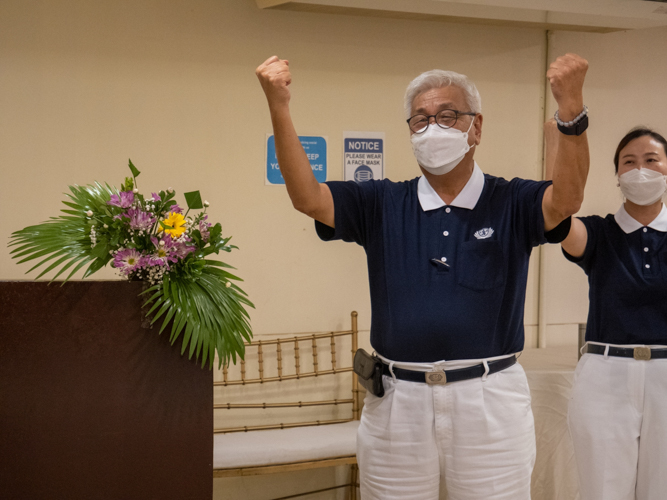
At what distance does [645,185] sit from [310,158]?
1.62 metres

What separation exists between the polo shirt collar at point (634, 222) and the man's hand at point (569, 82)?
88 centimetres

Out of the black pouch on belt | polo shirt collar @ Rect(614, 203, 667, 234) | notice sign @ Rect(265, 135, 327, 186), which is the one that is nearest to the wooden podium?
the black pouch on belt

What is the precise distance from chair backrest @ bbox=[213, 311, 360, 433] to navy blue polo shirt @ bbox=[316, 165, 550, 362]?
5.14ft

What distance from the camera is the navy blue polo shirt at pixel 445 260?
4.70 feet

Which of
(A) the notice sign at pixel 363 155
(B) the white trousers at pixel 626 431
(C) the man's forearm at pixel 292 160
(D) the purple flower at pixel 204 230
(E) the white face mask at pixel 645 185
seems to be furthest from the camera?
(A) the notice sign at pixel 363 155

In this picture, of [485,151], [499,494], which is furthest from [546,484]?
[485,151]

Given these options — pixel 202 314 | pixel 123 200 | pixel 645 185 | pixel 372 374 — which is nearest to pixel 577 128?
pixel 372 374

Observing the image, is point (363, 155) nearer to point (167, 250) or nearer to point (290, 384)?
point (290, 384)

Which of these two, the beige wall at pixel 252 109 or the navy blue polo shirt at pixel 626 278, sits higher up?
the beige wall at pixel 252 109

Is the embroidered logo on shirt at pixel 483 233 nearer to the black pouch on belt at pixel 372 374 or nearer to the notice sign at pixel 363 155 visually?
the black pouch on belt at pixel 372 374

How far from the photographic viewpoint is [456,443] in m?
1.41

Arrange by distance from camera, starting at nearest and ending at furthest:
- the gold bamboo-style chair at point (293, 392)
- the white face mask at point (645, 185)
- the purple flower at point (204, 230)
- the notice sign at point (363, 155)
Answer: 1. the purple flower at point (204, 230)
2. the white face mask at point (645, 185)
3. the gold bamboo-style chair at point (293, 392)
4. the notice sign at point (363, 155)

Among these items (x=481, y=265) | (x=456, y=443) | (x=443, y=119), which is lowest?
(x=456, y=443)

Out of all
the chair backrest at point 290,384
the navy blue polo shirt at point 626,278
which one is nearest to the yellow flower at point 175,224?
the navy blue polo shirt at point 626,278
